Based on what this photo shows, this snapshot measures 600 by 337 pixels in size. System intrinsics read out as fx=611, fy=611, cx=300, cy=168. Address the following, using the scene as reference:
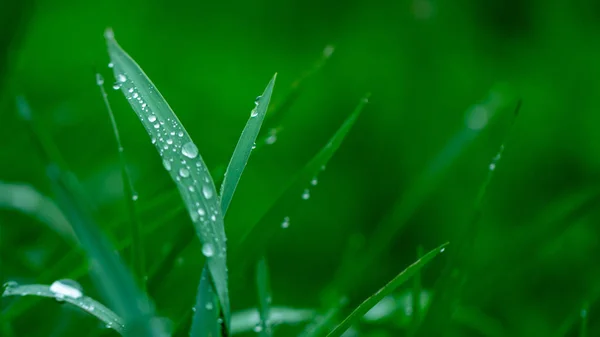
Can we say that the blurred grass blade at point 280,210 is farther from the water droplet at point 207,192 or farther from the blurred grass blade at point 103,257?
the blurred grass blade at point 103,257

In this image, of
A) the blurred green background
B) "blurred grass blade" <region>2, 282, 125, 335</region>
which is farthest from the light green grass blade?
the blurred green background

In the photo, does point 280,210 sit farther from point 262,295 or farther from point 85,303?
point 85,303

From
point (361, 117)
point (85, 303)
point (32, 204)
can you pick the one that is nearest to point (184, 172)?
point (85, 303)

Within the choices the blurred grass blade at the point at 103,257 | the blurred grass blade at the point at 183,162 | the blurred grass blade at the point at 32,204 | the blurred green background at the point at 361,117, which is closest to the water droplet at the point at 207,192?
the blurred grass blade at the point at 183,162

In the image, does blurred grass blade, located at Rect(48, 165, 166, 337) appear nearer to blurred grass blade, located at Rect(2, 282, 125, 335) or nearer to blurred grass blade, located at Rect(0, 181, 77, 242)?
blurred grass blade, located at Rect(2, 282, 125, 335)

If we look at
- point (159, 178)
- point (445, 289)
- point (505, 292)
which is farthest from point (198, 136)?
point (445, 289)

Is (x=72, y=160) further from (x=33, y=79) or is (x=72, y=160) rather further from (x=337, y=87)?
(x=337, y=87)
